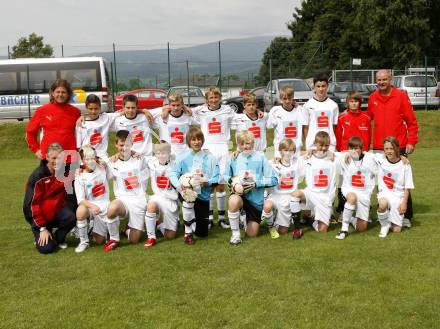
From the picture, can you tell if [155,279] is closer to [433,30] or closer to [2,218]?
[2,218]

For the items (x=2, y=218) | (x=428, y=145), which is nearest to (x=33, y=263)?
(x=2, y=218)

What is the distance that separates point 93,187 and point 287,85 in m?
16.2

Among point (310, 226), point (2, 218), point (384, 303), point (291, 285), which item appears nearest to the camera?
point (384, 303)

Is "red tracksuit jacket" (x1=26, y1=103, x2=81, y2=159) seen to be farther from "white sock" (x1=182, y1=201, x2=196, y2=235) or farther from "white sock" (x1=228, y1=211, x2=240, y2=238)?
"white sock" (x1=228, y1=211, x2=240, y2=238)

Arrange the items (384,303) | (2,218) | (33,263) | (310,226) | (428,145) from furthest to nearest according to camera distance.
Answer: (428,145), (2,218), (310,226), (33,263), (384,303)

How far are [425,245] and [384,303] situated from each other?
1.72m

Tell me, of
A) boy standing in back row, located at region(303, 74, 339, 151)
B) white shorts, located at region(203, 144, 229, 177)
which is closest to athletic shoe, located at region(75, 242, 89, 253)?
white shorts, located at region(203, 144, 229, 177)

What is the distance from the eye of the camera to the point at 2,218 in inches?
295

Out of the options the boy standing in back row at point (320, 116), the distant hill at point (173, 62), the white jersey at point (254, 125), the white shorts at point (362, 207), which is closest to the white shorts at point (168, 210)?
the white jersey at point (254, 125)

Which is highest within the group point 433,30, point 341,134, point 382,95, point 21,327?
point 433,30

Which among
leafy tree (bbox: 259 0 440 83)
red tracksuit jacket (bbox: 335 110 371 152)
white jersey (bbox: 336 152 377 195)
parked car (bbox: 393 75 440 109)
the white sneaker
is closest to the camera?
the white sneaker

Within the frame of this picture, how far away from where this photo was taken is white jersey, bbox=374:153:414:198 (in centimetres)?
607

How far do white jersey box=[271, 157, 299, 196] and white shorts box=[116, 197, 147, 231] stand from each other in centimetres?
155

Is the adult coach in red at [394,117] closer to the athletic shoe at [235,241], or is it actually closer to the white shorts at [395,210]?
the white shorts at [395,210]
